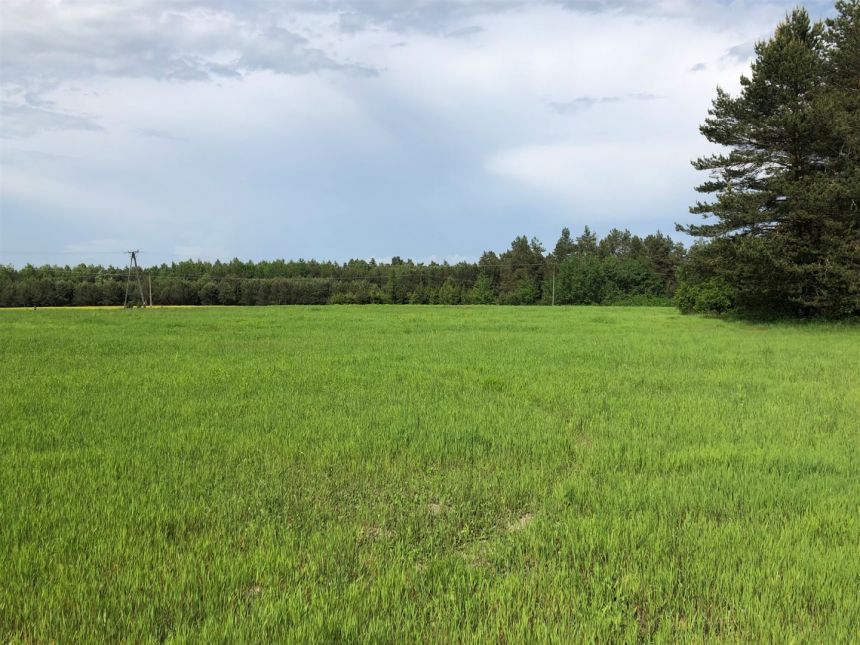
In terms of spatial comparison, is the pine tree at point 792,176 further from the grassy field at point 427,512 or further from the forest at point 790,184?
the grassy field at point 427,512

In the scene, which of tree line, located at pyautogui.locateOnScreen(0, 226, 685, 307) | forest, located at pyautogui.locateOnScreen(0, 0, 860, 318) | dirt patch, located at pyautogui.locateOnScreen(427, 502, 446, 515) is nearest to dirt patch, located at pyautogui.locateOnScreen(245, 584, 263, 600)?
dirt patch, located at pyautogui.locateOnScreen(427, 502, 446, 515)

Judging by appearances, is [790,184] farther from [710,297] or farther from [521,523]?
[521,523]

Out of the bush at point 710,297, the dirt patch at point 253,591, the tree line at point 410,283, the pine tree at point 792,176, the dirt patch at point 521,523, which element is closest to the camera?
the dirt patch at point 253,591

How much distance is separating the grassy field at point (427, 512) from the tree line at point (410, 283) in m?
72.7

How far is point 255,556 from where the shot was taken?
347cm

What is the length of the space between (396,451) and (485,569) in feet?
8.49

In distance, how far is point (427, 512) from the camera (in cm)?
431

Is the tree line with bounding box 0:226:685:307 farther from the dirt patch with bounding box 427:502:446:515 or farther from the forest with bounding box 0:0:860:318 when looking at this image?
the dirt patch with bounding box 427:502:446:515

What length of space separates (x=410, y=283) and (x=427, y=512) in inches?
3750

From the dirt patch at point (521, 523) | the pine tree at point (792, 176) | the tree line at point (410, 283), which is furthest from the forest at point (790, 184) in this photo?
the tree line at point (410, 283)

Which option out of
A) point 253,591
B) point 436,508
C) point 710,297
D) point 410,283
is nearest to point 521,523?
point 436,508

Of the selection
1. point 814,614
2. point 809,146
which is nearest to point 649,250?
point 809,146

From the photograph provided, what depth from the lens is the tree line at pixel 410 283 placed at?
262ft

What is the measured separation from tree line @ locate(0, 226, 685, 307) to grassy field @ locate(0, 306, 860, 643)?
72681mm
